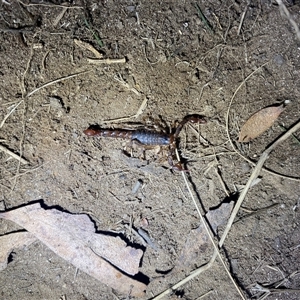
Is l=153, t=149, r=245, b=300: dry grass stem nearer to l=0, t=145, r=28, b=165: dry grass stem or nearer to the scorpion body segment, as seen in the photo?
the scorpion body segment

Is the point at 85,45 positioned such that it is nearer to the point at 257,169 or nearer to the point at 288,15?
the point at 288,15

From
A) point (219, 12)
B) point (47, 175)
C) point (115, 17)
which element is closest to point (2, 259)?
point (47, 175)

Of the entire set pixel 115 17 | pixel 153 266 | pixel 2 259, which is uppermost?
pixel 115 17

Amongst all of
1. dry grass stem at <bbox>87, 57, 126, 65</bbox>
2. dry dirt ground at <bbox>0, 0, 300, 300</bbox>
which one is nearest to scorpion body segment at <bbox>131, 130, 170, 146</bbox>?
dry dirt ground at <bbox>0, 0, 300, 300</bbox>

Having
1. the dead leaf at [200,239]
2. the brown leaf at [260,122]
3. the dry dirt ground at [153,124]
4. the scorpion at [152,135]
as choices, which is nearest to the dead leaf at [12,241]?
the dry dirt ground at [153,124]

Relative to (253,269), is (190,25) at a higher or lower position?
higher

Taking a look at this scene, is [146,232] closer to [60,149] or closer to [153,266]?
[153,266]
